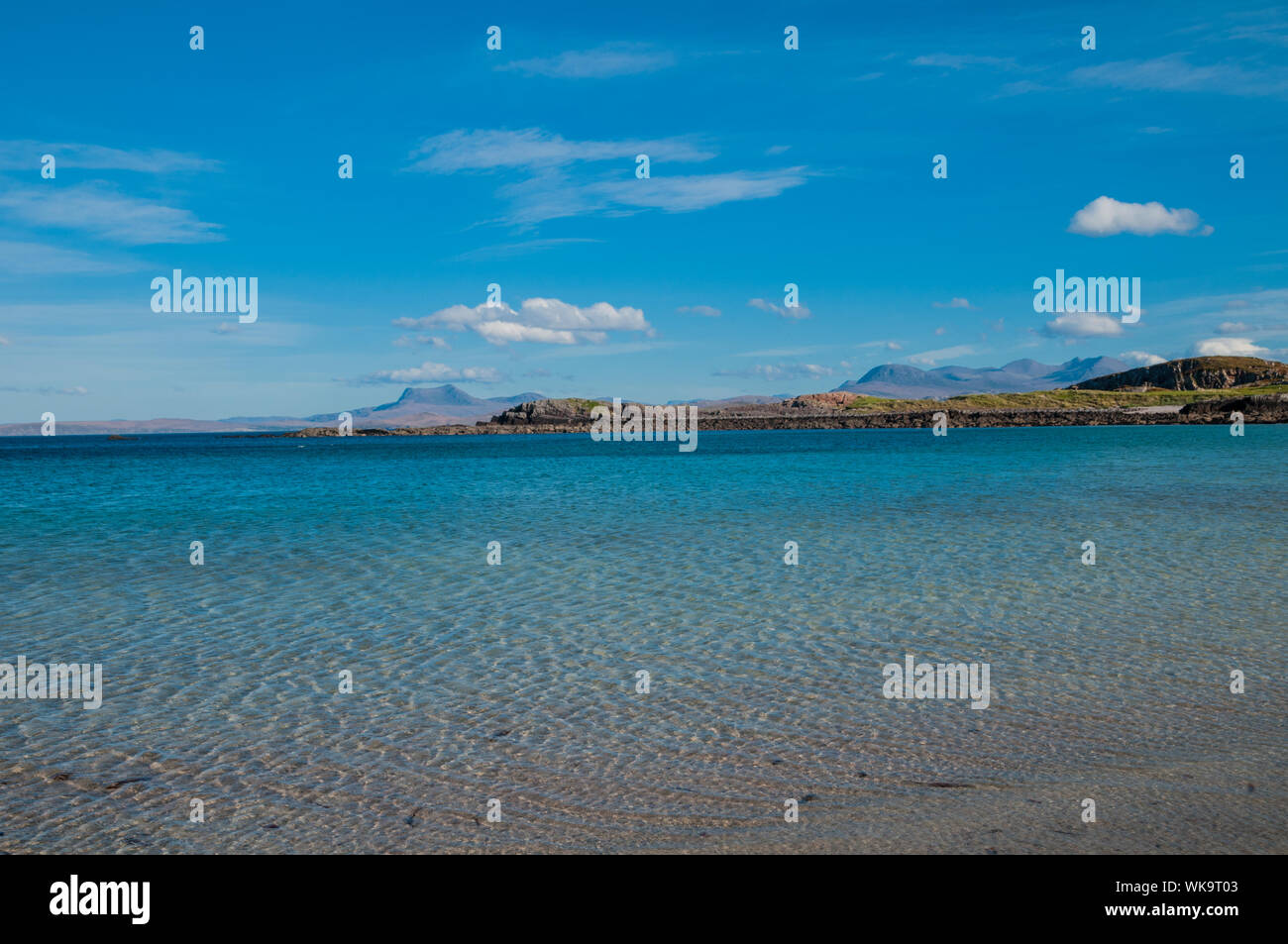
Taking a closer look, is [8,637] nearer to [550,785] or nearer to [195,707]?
[195,707]

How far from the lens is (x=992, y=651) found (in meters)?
10.6

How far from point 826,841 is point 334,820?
3.54 m

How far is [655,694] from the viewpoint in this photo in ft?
30.0

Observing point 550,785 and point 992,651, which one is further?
point 992,651

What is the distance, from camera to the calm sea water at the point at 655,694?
20.3 ft

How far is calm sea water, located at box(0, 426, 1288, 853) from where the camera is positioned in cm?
620

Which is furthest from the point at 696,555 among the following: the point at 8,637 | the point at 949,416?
the point at 949,416

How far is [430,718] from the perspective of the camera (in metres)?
8.52

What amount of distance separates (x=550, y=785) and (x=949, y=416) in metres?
188

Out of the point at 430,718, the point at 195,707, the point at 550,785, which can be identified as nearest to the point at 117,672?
the point at 195,707
